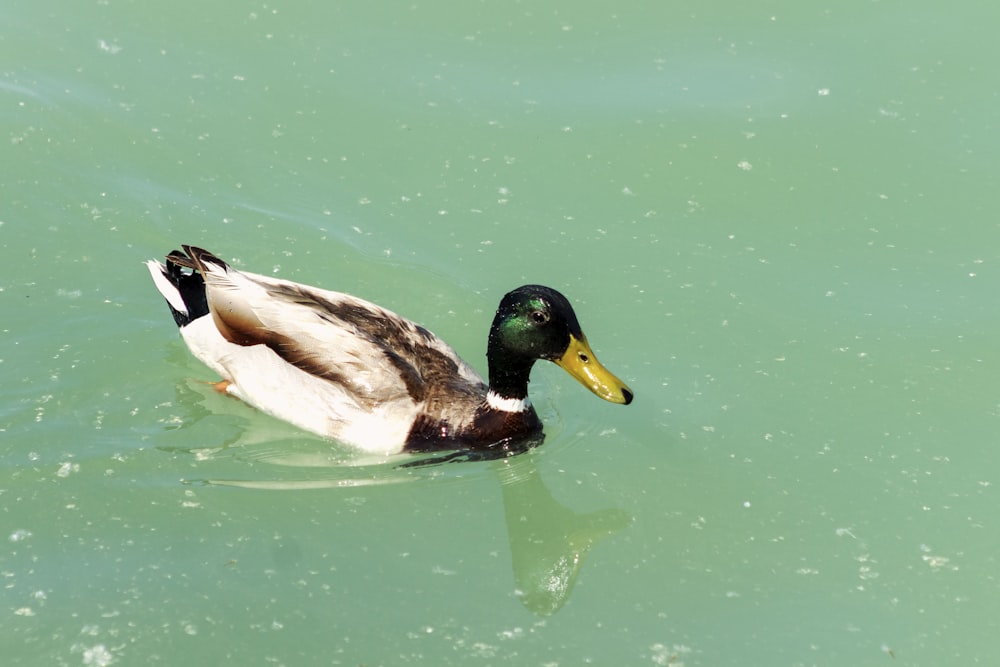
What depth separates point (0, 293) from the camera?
24.6 feet

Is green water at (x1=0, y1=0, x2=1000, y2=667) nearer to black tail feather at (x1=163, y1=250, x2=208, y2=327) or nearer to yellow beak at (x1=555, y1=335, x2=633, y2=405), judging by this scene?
black tail feather at (x1=163, y1=250, x2=208, y2=327)

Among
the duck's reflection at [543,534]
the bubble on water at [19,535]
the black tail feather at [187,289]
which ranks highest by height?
the black tail feather at [187,289]

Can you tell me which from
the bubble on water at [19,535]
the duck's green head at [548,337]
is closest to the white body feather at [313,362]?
the duck's green head at [548,337]

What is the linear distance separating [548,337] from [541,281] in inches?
59.2

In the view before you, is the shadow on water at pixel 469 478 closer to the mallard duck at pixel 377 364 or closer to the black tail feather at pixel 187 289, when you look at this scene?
the mallard duck at pixel 377 364

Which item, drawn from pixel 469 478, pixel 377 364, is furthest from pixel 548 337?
pixel 377 364

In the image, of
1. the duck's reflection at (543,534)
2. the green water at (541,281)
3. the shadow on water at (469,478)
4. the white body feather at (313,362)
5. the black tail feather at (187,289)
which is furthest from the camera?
the black tail feather at (187,289)

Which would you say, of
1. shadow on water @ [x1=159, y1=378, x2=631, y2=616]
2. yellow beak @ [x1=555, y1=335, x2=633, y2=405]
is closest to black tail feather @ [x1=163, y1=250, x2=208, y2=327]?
shadow on water @ [x1=159, y1=378, x2=631, y2=616]

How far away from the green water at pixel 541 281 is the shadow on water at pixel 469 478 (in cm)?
2

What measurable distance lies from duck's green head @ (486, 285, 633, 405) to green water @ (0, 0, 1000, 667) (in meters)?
0.46

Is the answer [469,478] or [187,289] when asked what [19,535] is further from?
[469,478]

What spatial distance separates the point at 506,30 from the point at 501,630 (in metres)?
6.01

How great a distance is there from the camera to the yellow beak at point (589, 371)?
6363 millimetres

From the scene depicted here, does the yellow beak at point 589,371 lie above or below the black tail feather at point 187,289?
below
